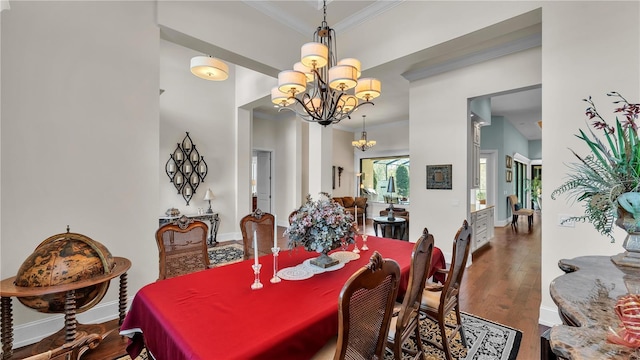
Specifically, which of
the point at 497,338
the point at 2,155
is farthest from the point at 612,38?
the point at 2,155

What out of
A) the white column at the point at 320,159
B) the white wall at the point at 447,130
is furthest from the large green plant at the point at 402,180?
the white column at the point at 320,159

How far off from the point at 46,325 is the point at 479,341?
3.78 metres

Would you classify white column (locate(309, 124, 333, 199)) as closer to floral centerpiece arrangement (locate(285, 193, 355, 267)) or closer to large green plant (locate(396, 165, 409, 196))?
floral centerpiece arrangement (locate(285, 193, 355, 267))

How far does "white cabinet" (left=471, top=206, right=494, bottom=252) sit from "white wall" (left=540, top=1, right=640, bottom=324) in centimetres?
228

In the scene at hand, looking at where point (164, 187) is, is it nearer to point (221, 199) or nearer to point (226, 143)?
point (221, 199)

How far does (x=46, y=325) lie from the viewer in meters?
2.34

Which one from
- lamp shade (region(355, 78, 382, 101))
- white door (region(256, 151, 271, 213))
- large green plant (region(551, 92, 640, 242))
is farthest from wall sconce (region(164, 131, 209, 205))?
large green plant (region(551, 92, 640, 242))

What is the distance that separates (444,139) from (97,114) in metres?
4.53

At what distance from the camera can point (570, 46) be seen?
7.96 ft

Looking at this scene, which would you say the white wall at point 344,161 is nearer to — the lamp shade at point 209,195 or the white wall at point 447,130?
the lamp shade at point 209,195

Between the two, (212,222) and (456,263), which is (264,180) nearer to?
(212,222)

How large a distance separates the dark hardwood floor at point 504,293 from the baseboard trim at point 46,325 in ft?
0.29

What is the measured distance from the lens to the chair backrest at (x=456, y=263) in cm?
189

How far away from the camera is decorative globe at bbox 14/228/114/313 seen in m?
1.74
